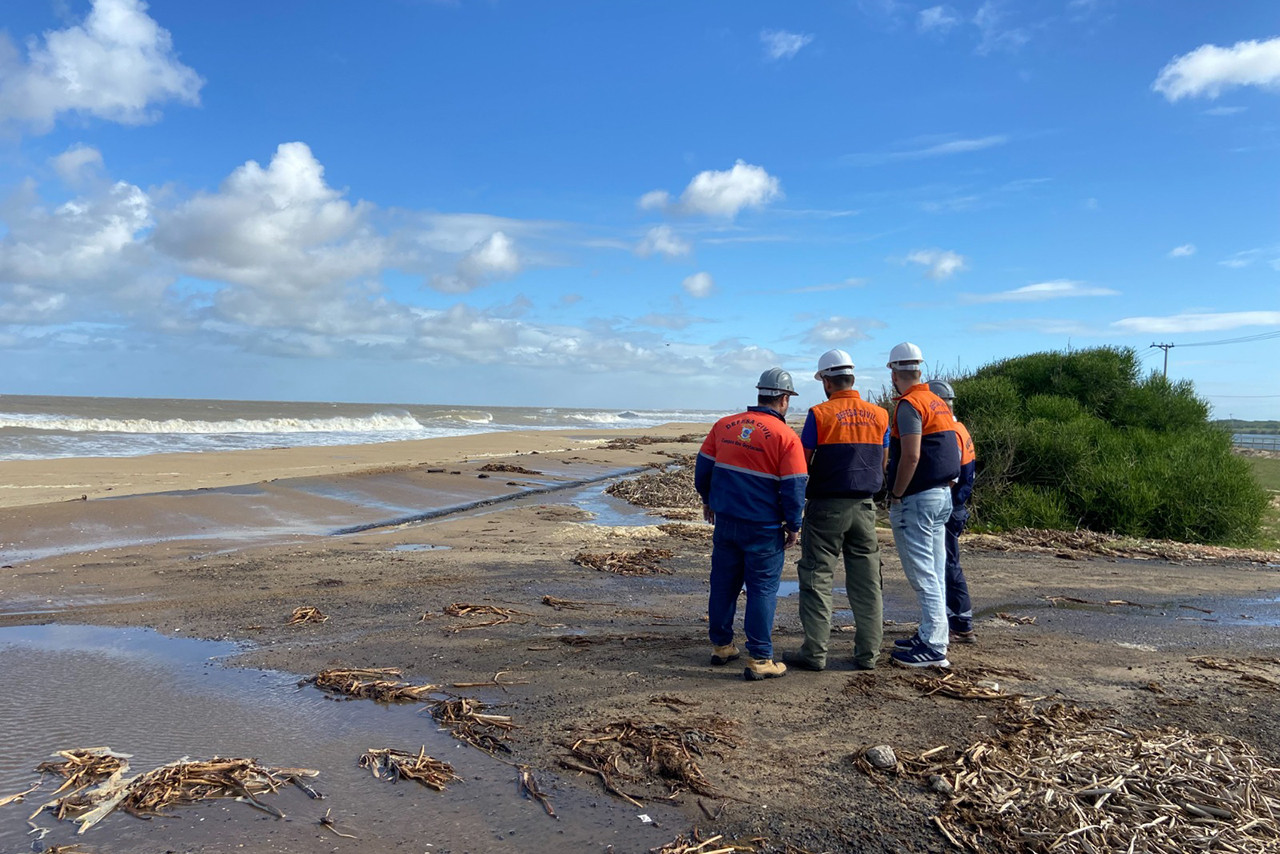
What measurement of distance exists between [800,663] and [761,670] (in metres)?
0.48

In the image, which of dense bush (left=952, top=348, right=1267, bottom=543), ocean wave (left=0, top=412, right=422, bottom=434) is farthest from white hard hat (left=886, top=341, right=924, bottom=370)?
ocean wave (left=0, top=412, right=422, bottom=434)

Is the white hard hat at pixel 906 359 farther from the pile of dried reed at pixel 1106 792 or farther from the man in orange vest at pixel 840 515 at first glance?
the pile of dried reed at pixel 1106 792

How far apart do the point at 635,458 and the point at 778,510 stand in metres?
24.8

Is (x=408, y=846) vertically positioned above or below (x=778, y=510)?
below

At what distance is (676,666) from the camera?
568cm

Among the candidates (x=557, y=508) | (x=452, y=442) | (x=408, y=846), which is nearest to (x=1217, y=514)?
(x=557, y=508)

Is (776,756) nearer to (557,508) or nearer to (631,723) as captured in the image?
(631,723)

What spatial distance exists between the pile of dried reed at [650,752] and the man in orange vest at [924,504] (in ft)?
6.03

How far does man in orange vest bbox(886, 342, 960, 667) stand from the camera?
5.68 m

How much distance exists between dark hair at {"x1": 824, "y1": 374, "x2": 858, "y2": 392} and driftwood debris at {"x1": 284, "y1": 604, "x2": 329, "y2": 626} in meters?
4.64

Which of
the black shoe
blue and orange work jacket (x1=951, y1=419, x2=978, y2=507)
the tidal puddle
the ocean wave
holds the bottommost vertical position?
the tidal puddle

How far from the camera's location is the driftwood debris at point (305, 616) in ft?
22.6

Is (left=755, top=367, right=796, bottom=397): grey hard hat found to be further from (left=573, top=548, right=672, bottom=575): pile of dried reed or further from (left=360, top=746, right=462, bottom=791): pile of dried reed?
(left=573, top=548, right=672, bottom=575): pile of dried reed

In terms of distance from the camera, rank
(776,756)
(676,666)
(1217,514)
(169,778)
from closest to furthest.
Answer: (169,778), (776,756), (676,666), (1217,514)
